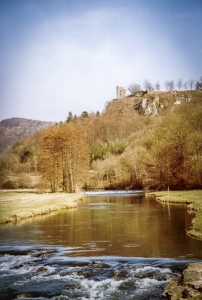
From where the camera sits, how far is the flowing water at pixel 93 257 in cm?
1255

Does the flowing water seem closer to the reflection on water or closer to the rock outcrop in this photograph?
the reflection on water

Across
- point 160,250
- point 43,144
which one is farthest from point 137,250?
point 43,144

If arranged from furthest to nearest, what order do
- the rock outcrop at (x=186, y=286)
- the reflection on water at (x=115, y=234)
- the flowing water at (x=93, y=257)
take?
the reflection on water at (x=115, y=234) < the flowing water at (x=93, y=257) < the rock outcrop at (x=186, y=286)

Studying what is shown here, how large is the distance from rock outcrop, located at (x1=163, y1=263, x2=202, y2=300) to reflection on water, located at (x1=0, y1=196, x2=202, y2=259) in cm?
390

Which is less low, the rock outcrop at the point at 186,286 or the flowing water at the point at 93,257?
the rock outcrop at the point at 186,286

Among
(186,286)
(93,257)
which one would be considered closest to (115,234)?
(93,257)

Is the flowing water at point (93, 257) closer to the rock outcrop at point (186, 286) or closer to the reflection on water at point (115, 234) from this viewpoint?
the reflection on water at point (115, 234)

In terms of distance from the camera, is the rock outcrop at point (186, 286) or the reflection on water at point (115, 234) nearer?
the rock outcrop at point (186, 286)

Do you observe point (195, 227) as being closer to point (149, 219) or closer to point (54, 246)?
point (149, 219)

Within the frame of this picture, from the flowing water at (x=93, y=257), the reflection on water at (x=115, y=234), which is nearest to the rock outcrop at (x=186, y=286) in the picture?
the flowing water at (x=93, y=257)

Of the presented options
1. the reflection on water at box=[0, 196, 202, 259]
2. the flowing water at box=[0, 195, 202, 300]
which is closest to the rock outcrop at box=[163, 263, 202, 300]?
the flowing water at box=[0, 195, 202, 300]

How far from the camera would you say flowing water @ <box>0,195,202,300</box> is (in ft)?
41.2

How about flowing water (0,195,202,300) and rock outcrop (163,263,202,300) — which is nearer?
rock outcrop (163,263,202,300)

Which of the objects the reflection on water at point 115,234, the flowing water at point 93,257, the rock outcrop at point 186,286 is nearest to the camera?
the rock outcrop at point 186,286
